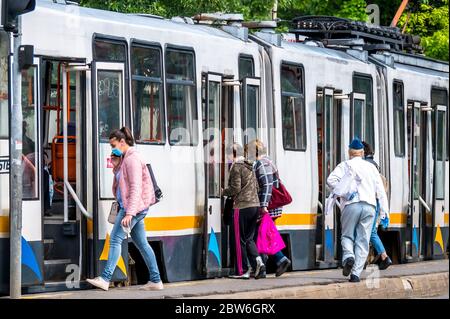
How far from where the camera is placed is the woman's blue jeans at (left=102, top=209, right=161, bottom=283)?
16141mm

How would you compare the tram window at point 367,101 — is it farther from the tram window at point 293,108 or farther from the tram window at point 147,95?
the tram window at point 147,95

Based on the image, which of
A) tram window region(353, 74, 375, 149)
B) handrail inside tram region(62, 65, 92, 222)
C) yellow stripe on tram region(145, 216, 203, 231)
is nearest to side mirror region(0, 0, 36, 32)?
handrail inside tram region(62, 65, 92, 222)

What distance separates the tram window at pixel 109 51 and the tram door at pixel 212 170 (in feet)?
6.06

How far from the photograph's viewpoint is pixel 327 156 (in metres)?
22.2

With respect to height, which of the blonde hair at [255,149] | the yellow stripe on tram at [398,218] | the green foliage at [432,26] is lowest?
the yellow stripe on tram at [398,218]

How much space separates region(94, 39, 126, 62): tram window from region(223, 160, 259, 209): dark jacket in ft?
8.23

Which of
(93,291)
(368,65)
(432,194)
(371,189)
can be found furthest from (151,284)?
(432,194)

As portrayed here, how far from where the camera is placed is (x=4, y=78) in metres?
15.4

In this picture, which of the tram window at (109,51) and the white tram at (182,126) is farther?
the tram window at (109,51)

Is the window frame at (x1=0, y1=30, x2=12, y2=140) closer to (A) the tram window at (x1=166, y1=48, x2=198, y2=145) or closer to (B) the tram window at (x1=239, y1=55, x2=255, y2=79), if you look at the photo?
(A) the tram window at (x1=166, y1=48, x2=198, y2=145)

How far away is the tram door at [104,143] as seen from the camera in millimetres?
16531

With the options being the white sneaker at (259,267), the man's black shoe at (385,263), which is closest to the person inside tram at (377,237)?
the man's black shoe at (385,263)

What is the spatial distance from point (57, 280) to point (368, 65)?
908 cm
